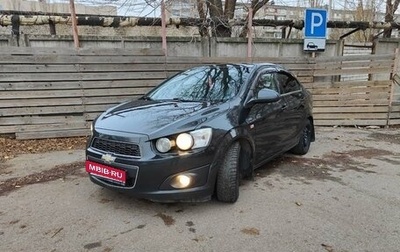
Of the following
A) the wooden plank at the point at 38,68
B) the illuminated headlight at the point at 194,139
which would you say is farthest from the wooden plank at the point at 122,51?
the illuminated headlight at the point at 194,139

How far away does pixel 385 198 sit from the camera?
12.2ft

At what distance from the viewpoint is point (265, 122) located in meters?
4.03

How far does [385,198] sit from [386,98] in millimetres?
4974

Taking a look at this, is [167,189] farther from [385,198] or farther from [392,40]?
[392,40]

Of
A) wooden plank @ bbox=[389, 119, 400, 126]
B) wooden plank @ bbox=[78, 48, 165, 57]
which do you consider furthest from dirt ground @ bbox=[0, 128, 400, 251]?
wooden plank @ bbox=[389, 119, 400, 126]

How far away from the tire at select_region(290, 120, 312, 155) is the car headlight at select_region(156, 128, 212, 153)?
277 centimetres

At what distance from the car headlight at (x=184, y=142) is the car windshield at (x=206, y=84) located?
29.5 inches

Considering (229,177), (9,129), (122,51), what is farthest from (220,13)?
(229,177)

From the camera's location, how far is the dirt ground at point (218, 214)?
9.02ft

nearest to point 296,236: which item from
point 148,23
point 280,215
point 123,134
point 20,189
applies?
point 280,215

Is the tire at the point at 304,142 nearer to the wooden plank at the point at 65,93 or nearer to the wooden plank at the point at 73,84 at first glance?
the wooden plank at the point at 73,84

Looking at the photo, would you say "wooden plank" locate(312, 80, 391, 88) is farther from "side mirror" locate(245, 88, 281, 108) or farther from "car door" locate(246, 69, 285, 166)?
"side mirror" locate(245, 88, 281, 108)

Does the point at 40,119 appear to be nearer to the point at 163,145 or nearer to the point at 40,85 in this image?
the point at 40,85

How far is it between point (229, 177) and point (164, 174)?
2.38 feet
